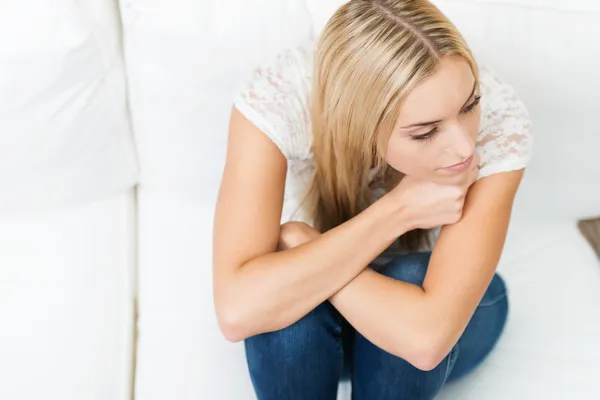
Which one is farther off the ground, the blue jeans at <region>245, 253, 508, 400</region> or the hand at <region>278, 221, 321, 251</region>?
the hand at <region>278, 221, 321, 251</region>

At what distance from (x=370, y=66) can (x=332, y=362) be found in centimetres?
43

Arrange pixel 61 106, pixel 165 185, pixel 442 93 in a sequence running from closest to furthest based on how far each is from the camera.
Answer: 1. pixel 442 93
2. pixel 61 106
3. pixel 165 185

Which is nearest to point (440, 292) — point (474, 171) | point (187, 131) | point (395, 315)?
point (395, 315)

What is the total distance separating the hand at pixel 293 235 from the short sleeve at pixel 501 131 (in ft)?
0.83

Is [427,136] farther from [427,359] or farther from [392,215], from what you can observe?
[427,359]

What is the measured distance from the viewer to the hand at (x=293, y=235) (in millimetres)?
912

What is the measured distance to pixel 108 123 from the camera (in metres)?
1.15

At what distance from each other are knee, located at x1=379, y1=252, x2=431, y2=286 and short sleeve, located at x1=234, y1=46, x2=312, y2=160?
0.69 ft

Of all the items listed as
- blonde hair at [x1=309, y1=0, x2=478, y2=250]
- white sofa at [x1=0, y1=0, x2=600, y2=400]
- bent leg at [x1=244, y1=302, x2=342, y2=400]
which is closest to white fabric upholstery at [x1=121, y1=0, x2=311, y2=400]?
white sofa at [x1=0, y1=0, x2=600, y2=400]

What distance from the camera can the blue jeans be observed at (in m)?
0.89

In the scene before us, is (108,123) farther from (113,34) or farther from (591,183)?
(591,183)

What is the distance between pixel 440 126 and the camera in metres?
0.77

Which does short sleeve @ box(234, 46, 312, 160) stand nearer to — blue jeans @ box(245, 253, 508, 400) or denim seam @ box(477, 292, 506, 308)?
blue jeans @ box(245, 253, 508, 400)

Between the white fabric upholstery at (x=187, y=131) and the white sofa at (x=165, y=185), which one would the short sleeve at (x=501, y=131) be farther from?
the white fabric upholstery at (x=187, y=131)
